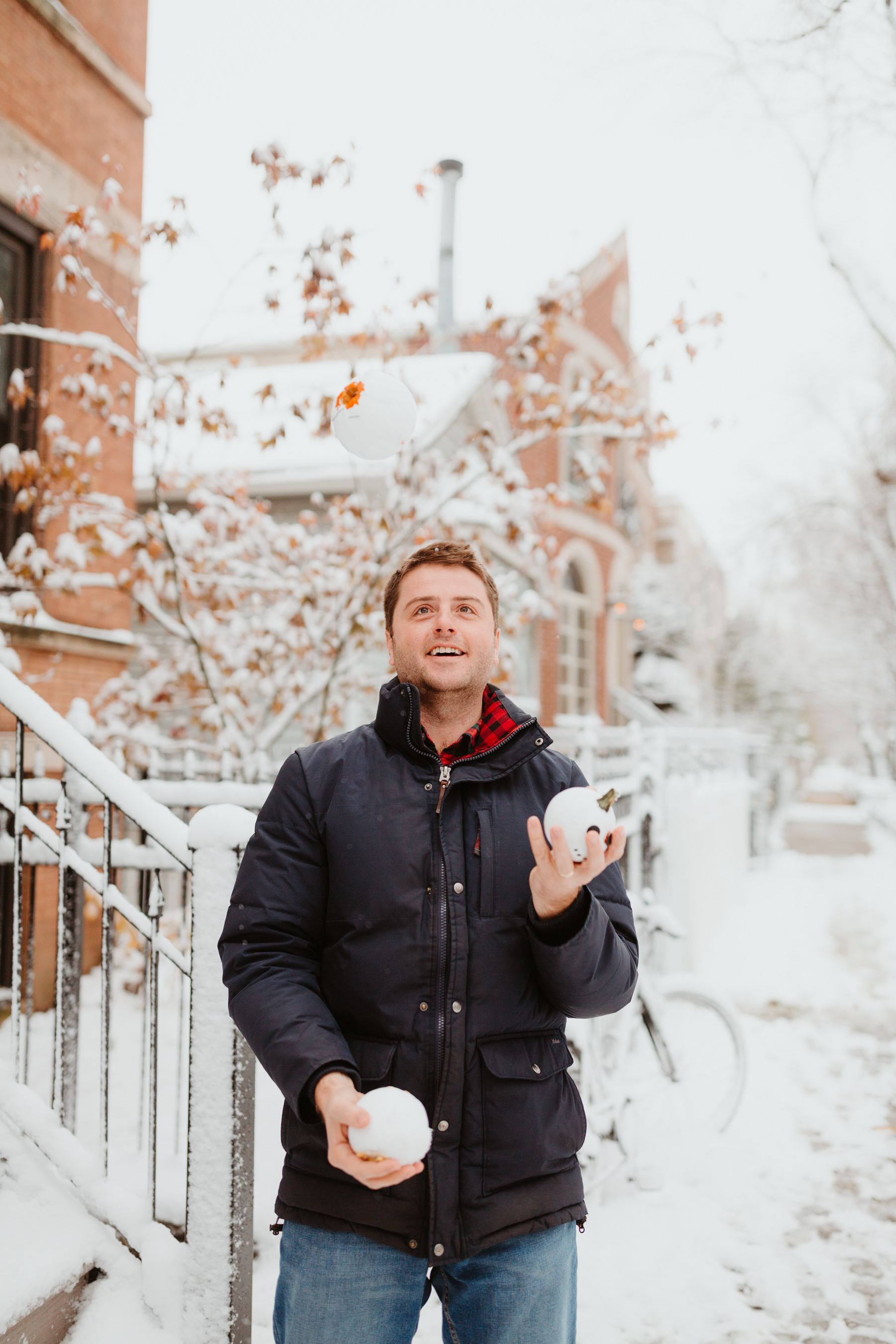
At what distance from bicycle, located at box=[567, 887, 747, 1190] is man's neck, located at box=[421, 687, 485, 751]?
8.50ft

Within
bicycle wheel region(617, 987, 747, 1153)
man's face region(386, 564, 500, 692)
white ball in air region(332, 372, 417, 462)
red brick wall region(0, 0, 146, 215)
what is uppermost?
red brick wall region(0, 0, 146, 215)

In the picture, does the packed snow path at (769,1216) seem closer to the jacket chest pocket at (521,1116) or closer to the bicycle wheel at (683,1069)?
the bicycle wheel at (683,1069)

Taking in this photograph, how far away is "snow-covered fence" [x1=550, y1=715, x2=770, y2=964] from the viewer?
17.0ft

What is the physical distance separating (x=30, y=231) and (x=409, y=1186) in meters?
6.42

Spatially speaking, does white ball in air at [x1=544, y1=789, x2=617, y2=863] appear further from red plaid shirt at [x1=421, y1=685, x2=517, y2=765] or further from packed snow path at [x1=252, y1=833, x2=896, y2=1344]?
packed snow path at [x1=252, y1=833, x2=896, y2=1344]

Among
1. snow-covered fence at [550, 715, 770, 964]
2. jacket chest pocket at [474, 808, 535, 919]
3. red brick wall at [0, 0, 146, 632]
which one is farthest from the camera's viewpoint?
red brick wall at [0, 0, 146, 632]

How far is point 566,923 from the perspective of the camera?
165cm

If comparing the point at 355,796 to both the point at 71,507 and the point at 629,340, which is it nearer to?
the point at 71,507

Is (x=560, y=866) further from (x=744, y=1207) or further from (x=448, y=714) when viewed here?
(x=744, y=1207)

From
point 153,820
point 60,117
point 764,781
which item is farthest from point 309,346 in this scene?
point 764,781

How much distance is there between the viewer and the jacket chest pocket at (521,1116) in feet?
5.62

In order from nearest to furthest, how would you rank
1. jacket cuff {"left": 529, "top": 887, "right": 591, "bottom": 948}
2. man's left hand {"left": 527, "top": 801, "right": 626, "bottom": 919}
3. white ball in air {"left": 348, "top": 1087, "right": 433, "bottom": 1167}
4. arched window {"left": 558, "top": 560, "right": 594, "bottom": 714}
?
1. white ball in air {"left": 348, "top": 1087, "right": 433, "bottom": 1167}
2. man's left hand {"left": 527, "top": 801, "right": 626, "bottom": 919}
3. jacket cuff {"left": 529, "top": 887, "right": 591, "bottom": 948}
4. arched window {"left": 558, "top": 560, "right": 594, "bottom": 714}

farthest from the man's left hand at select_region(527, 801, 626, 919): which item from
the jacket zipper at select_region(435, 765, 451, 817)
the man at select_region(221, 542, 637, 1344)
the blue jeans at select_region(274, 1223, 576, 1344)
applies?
the blue jeans at select_region(274, 1223, 576, 1344)

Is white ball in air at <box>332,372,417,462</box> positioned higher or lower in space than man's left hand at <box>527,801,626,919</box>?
higher
